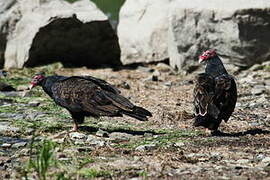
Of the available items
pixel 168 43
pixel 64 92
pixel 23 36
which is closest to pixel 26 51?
pixel 23 36

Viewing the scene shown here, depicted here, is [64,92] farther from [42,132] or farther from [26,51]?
[26,51]

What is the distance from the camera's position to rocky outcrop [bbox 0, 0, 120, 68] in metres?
14.0

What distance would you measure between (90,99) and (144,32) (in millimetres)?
6147

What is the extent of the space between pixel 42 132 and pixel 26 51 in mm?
5454

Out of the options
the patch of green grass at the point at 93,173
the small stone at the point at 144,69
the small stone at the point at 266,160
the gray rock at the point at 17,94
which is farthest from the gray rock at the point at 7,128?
the small stone at the point at 144,69

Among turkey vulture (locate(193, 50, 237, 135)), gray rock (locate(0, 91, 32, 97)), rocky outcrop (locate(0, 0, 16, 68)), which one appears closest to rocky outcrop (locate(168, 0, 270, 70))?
rocky outcrop (locate(0, 0, 16, 68))

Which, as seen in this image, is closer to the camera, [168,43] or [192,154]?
[192,154]

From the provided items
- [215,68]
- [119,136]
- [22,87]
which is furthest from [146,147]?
[22,87]

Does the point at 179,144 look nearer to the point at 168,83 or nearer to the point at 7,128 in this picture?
the point at 7,128

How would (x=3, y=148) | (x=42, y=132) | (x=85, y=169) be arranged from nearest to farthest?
(x=85, y=169) → (x=3, y=148) → (x=42, y=132)

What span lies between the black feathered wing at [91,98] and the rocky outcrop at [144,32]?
223 inches

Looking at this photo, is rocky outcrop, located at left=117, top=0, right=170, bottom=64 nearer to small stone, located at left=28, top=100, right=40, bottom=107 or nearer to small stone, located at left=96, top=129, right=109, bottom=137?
small stone, located at left=28, top=100, right=40, bottom=107

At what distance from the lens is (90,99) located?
28.9 feet

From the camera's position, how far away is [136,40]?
48.7 feet
